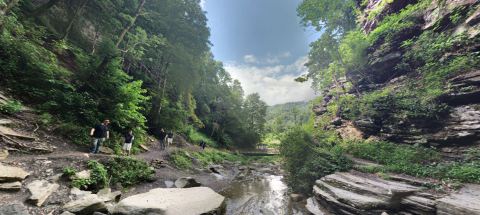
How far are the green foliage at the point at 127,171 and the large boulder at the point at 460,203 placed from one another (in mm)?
12839

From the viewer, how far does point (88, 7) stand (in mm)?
20781

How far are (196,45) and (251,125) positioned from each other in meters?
33.0

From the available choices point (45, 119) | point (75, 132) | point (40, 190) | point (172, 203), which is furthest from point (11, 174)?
point (75, 132)

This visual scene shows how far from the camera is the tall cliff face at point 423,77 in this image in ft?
50.5

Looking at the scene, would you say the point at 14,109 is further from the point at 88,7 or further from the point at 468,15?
the point at 468,15

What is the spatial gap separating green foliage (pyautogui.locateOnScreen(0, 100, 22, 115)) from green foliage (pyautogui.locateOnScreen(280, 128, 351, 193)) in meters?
15.9

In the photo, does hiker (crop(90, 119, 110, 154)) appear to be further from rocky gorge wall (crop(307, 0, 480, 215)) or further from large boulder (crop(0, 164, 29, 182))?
rocky gorge wall (crop(307, 0, 480, 215))

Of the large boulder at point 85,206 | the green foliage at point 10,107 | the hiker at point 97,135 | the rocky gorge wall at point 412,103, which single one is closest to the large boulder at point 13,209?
the large boulder at point 85,206

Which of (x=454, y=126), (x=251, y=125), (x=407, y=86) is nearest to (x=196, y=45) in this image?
(x=407, y=86)

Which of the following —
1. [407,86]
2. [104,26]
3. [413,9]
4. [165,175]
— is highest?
[413,9]

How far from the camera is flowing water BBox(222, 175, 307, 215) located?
11303 millimetres

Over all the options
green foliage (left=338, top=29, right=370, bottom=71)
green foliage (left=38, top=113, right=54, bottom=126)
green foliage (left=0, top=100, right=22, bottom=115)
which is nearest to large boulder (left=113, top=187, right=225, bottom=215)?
green foliage (left=38, top=113, right=54, bottom=126)

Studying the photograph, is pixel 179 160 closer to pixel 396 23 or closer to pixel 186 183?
pixel 186 183

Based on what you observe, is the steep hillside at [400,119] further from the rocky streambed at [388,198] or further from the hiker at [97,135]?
the hiker at [97,135]
